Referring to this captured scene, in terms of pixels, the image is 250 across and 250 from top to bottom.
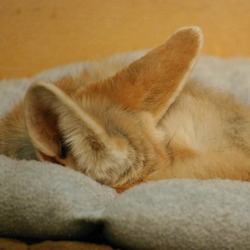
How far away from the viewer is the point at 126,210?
1.22 meters

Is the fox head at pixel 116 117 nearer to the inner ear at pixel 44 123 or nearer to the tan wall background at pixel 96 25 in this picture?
the inner ear at pixel 44 123

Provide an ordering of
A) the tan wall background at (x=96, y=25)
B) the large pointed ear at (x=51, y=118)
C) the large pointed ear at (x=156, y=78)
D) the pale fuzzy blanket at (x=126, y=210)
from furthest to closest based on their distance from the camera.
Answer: the tan wall background at (x=96, y=25), the large pointed ear at (x=156, y=78), the large pointed ear at (x=51, y=118), the pale fuzzy blanket at (x=126, y=210)

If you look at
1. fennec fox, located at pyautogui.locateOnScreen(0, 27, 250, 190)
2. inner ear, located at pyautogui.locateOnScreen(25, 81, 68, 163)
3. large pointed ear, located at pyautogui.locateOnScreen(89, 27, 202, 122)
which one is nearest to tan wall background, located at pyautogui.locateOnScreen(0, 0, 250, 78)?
fennec fox, located at pyautogui.locateOnScreen(0, 27, 250, 190)

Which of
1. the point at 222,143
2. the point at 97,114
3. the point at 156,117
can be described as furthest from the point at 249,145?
the point at 97,114

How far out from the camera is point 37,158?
1.48m

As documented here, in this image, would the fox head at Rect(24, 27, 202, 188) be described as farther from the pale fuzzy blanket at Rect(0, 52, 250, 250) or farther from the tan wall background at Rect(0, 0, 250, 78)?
the tan wall background at Rect(0, 0, 250, 78)

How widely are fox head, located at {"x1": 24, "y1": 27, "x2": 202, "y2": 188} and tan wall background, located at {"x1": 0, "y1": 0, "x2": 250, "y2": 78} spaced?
1240mm

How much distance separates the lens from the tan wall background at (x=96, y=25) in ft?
9.60

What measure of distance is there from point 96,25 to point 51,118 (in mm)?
1685

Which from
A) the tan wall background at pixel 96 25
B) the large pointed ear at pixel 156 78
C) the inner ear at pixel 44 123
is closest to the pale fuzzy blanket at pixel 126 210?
the inner ear at pixel 44 123

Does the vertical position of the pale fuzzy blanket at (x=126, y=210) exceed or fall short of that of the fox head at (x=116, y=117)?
it falls short

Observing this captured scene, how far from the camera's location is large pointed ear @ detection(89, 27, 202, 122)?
5.07 feet

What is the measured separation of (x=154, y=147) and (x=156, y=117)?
0.13 m

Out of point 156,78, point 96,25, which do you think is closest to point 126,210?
point 156,78
